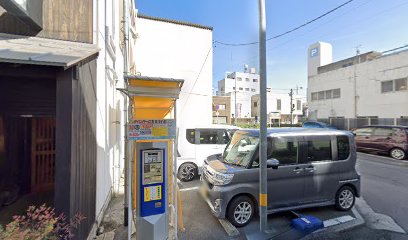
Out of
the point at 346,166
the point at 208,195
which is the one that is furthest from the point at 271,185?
the point at 346,166

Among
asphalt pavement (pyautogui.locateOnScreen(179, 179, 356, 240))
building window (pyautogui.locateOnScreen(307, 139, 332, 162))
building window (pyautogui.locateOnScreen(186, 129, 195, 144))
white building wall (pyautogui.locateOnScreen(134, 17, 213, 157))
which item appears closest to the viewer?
asphalt pavement (pyautogui.locateOnScreen(179, 179, 356, 240))

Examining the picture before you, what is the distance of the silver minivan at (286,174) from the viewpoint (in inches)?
157

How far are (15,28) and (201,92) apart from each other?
11.5 meters

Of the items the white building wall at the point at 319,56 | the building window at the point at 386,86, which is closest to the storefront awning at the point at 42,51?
the building window at the point at 386,86

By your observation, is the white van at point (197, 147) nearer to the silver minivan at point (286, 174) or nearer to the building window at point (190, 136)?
the building window at point (190, 136)

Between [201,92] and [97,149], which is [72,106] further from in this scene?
[201,92]

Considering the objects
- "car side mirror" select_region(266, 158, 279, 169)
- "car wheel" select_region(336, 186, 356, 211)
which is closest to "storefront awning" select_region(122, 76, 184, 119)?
"car side mirror" select_region(266, 158, 279, 169)

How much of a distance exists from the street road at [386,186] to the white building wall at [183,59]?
344 inches

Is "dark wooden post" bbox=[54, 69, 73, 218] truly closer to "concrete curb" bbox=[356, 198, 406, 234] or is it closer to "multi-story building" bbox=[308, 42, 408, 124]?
"concrete curb" bbox=[356, 198, 406, 234]

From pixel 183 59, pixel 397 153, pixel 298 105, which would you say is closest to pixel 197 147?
pixel 183 59

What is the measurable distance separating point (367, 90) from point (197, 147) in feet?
68.1

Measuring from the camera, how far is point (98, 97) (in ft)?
13.4

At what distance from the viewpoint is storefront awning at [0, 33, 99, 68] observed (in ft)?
7.85

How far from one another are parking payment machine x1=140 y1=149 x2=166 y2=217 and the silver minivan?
110 centimetres
